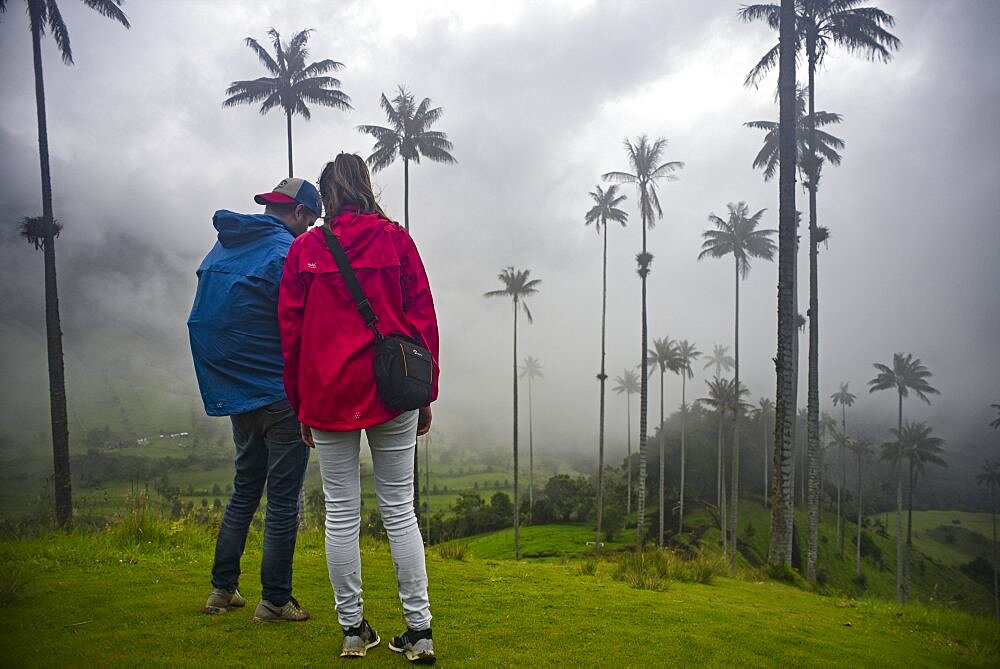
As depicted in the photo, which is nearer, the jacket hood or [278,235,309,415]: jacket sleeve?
[278,235,309,415]: jacket sleeve

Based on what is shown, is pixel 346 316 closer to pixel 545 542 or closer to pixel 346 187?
pixel 346 187

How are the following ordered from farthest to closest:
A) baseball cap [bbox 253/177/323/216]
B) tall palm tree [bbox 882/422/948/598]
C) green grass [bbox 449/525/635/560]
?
1. tall palm tree [bbox 882/422/948/598]
2. green grass [bbox 449/525/635/560]
3. baseball cap [bbox 253/177/323/216]

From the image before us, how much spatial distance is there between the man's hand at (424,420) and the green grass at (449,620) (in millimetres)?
972

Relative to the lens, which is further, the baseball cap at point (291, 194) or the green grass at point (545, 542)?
the green grass at point (545, 542)

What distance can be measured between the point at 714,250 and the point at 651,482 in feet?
118

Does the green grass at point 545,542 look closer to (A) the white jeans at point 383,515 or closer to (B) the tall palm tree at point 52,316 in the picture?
(B) the tall palm tree at point 52,316

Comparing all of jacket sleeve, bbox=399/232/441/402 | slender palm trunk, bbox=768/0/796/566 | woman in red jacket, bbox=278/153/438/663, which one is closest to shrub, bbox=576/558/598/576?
woman in red jacket, bbox=278/153/438/663

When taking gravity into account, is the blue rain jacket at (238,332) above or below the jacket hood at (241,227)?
below

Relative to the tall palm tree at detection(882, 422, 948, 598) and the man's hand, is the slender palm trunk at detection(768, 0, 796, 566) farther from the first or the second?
the tall palm tree at detection(882, 422, 948, 598)

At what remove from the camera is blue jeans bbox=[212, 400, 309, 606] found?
9.40 ft

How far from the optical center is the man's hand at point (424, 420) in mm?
2662

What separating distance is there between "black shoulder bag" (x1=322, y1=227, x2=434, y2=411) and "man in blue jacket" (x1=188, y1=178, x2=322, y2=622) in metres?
0.76

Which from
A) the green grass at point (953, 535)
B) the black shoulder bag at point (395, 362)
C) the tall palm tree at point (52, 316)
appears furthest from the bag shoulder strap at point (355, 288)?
the green grass at point (953, 535)

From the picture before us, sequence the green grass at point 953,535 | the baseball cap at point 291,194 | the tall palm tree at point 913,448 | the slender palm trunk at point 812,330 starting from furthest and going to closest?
the green grass at point 953,535
the tall palm tree at point 913,448
the slender palm trunk at point 812,330
the baseball cap at point 291,194
